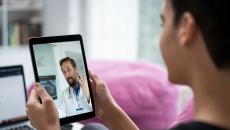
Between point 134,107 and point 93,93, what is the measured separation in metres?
0.88

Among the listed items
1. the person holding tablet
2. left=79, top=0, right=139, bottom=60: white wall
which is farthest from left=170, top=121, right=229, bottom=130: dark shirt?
left=79, top=0, right=139, bottom=60: white wall

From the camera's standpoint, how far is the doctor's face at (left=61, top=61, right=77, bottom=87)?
109cm

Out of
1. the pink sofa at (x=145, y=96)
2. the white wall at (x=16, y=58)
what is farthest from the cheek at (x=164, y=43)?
the white wall at (x=16, y=58)

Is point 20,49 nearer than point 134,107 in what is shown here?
No

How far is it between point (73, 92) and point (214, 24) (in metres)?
0.54

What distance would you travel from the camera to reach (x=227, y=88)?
73 centimetres

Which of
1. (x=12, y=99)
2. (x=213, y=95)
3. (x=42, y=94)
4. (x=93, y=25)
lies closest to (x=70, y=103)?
(x=42, y=94)

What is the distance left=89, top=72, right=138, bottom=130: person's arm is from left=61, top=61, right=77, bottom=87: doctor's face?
0.07 meters

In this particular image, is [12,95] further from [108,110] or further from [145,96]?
[145,96]

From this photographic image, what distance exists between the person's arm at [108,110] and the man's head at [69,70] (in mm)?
72

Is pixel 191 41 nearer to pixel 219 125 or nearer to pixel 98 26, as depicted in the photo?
pixel 219 125

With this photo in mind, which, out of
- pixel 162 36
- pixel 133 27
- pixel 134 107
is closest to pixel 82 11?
pixel 133 27

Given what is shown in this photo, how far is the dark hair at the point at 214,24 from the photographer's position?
669 millimetres

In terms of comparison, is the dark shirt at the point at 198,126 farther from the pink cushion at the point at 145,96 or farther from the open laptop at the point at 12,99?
the pink cushion at the point at 145,96
